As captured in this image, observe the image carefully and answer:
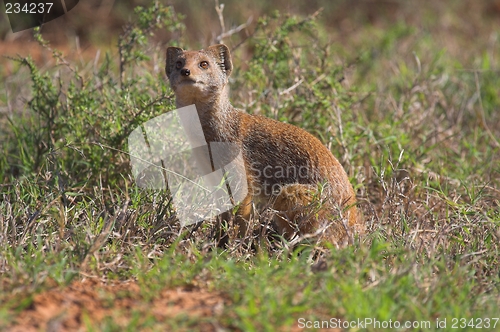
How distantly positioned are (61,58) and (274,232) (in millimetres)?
1943

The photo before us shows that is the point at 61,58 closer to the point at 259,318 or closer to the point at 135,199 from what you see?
the point at 135,199

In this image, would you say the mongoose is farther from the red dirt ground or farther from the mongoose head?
the red dirt ground

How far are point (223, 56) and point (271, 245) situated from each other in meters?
1.31

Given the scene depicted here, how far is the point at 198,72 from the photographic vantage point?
157 inches

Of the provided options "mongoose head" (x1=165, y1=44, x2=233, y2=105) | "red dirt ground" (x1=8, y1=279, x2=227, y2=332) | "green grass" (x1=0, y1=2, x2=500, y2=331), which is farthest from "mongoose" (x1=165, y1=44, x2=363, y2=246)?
"red dirt ground" (x1=8, y1=279, x2=227, y2=332)

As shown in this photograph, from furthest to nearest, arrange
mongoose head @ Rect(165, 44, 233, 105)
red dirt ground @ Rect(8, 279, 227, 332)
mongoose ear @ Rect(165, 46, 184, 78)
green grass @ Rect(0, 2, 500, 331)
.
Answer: mongoose ear @ Rect(165, 46, 184, 78) < mongoose head @ Rect(165, 44, 233, 105) < green grass @ Rect(0, 2, 500, 331) < red dirt ground @ Rect(8, 279, 227, 332)

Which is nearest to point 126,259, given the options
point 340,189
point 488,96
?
point 340,189

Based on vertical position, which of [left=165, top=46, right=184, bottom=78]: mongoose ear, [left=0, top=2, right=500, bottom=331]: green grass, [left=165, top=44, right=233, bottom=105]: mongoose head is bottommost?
[left=0, top=2, right=500, bottom=331]: green grass

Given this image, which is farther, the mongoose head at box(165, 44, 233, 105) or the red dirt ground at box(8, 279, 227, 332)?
the mongoose head at box(165, 44, 233, 105)

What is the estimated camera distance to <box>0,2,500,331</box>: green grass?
2.81 meters

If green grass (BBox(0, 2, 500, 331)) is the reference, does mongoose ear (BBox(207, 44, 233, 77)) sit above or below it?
above

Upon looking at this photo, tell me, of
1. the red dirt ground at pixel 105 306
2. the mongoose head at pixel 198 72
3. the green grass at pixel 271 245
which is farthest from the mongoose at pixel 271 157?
the red dirt ground at pixel 105 306

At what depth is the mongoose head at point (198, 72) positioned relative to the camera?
3.97m

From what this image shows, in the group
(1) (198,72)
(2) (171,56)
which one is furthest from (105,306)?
(2) (171,56)
